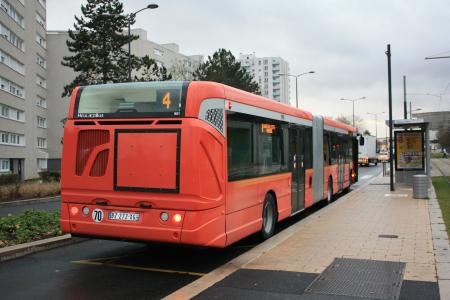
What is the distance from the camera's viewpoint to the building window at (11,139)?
50.8m

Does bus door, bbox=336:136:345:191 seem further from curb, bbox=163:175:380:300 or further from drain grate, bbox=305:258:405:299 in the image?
drain grate, bbox=305:258:405:299

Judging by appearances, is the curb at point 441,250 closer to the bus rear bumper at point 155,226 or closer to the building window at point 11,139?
the bus rear bumper at point 155,226

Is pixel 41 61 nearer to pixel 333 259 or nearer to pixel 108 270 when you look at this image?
pixel 108 270

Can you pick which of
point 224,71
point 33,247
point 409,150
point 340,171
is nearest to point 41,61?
point 224,71

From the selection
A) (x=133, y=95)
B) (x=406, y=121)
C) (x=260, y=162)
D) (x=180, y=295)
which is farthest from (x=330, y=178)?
(x=180, y=295)

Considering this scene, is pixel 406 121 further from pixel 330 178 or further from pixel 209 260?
pixel 209 260

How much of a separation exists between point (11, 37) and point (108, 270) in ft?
173

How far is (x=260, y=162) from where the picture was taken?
928 cm

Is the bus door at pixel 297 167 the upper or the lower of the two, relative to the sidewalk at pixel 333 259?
upper

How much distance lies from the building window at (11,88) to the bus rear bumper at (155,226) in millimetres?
47481

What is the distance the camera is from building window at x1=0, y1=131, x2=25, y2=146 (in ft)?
167

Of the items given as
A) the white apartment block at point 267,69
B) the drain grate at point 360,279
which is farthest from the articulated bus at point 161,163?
the white apartment block at point 267,69

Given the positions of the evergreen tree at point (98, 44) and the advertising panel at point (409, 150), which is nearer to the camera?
the advertising panel at point (409, 150)

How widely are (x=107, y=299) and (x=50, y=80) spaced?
7073 centimetres
